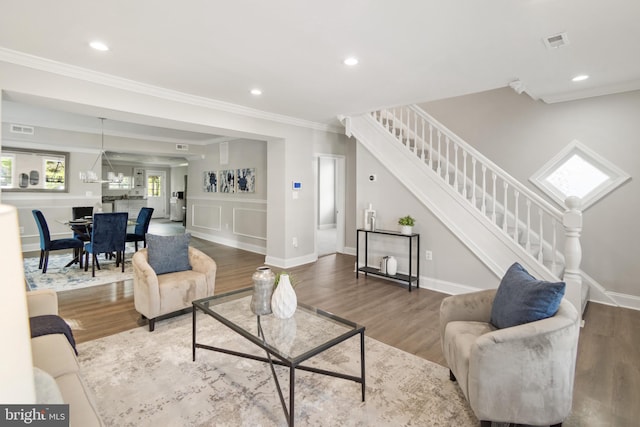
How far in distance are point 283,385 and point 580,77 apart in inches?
170

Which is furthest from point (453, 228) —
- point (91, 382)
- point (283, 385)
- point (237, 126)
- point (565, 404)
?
point (91, 382)

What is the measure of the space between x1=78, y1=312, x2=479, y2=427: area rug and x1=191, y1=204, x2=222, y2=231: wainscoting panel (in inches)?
209

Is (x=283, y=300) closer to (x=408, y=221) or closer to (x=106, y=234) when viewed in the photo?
(x=408, y=221)

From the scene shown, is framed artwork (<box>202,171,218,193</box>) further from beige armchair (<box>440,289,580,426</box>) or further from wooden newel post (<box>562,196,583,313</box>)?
beige armchair (<box>440,289,580,426</box>)

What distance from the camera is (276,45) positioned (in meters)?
2.78

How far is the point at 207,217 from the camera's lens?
27.6 feet

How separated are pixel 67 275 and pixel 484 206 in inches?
242

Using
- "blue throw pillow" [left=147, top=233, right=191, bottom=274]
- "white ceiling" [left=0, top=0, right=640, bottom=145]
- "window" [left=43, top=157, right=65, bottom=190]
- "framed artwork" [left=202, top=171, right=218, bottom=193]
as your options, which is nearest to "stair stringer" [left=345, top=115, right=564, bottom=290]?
"white ceiling" [left=0, top=0, right=640, bottom=145]

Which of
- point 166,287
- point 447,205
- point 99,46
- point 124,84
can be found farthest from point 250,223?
point 99,46

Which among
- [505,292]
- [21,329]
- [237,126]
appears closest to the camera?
[21,329]

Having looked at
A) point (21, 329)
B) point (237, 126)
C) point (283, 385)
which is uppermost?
point (237, 126)

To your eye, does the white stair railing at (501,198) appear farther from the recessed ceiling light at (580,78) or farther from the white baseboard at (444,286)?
the recessed ceiling light at (580,78)

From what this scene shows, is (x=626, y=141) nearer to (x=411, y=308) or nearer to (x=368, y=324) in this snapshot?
(x=411, y=308)

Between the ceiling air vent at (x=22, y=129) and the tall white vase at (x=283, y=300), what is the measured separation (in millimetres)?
7067
